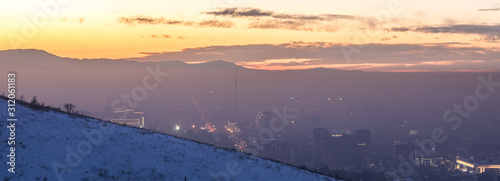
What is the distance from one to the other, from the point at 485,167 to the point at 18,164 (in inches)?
4963

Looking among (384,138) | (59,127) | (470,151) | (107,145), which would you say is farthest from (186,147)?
(384,138)

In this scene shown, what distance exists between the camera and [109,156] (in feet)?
71.3

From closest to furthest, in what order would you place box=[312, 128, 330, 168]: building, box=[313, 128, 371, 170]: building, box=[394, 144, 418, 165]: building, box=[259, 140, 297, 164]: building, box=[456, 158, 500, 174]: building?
1. box=[456, 158, 500, 174]: building
2. box=[259, 140, 297, 164]: building
3. box=[394, 144, 418, 165]: building
4. box=[313, 128, 371, 170]: building
5. box=[312, 128, 330, 168]: building

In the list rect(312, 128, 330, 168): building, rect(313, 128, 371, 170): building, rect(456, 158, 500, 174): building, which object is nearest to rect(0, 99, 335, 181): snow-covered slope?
rect(456, 158, 500, 174): building

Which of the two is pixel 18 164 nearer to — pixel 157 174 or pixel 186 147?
pixel 157 174

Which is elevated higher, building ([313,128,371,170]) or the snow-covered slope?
the snow-covered slope

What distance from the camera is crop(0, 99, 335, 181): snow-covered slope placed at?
63.8 feet

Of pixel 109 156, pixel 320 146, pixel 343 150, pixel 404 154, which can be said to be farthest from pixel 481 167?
pixel 109 156

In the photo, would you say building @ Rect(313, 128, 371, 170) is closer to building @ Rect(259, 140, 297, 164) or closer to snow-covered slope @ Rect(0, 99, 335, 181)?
building @ Rect(259, 140, 297, 164)

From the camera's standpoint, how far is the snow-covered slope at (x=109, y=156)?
19438 mm

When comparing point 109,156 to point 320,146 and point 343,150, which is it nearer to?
point 343,150

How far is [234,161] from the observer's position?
2478 cm

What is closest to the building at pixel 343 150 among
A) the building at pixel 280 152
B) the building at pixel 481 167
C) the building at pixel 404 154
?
the building at pixel 280 152

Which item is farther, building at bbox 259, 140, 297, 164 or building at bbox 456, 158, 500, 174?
building at bbox 259, 140, 297, 164
